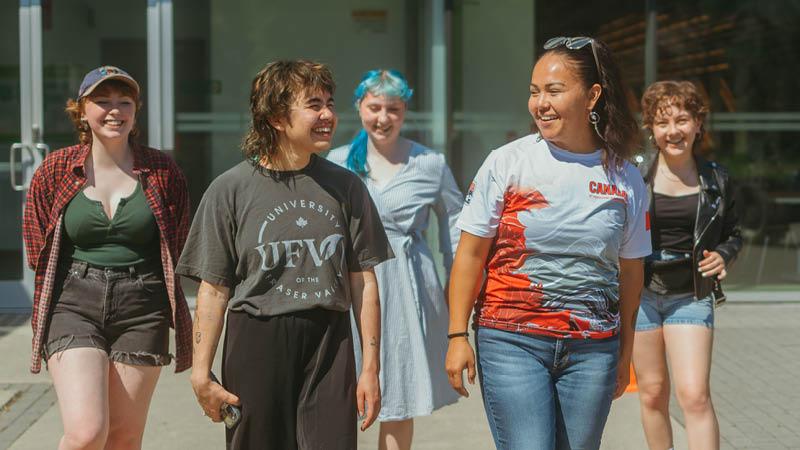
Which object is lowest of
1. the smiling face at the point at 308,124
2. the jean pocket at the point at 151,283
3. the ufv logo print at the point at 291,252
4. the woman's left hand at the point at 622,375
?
the woman's left hand at the point at 622,375

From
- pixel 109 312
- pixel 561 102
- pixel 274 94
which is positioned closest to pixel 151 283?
pixel 109 312

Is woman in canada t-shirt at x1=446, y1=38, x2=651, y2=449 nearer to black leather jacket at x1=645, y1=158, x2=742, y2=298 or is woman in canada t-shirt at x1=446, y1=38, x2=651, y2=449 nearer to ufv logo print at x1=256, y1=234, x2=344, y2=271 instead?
ufv logo print at x1=256, y1=234, x2=344, y2=271

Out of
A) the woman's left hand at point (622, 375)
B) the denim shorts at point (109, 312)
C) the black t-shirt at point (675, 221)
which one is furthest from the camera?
the black t-shirt at point (675, 221)

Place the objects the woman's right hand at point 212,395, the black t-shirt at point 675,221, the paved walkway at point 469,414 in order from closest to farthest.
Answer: the woman's right hand at point 212,395 → the black t-shirt at point 675,221 → the paved walkway at point 469,414

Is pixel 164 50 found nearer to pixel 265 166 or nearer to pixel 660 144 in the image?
pixel 660 144

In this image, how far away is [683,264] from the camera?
15.7 feet

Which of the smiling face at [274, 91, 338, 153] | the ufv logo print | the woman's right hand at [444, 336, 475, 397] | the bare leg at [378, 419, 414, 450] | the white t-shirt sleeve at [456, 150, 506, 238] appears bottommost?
the bare leg at [378, 419, 414, 450]

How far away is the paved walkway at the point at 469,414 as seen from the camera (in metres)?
5.91

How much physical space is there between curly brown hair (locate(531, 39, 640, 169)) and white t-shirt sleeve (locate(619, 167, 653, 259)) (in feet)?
0.30

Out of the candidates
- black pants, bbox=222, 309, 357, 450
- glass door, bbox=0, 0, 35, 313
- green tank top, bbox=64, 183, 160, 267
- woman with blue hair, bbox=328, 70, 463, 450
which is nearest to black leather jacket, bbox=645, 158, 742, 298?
woman with blue hair, bbox=328, 70, 463, 450

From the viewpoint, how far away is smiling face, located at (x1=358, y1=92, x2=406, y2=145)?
4969 mm

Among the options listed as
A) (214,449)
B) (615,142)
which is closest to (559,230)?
(615,142)

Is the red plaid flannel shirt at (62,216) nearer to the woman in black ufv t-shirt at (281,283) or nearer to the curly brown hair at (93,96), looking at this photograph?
the curly brown hair at (93,96)

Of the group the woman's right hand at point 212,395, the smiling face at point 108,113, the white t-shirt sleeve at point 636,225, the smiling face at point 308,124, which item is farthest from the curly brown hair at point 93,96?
the white t-shirt sleeve at point 636,225
